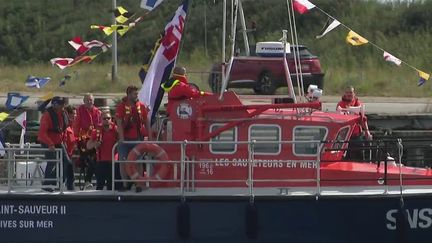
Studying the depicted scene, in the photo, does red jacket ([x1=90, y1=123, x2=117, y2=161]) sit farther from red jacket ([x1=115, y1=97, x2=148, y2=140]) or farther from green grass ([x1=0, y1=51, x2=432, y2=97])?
green grass ([x1=0, y1=51, x2=432, y2=97])

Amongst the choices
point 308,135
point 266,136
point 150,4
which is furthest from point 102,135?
point 308,135

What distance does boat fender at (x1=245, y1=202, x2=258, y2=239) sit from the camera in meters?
12.5

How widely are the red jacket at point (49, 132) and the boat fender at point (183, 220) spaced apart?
2030mm

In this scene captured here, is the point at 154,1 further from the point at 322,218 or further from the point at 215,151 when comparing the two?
the point at 322,218

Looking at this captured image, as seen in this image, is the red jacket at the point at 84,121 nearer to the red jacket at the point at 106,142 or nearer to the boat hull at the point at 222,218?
the red jacket at the point at 106,142

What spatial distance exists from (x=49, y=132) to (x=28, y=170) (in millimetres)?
1286

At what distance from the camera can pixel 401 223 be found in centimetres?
1251

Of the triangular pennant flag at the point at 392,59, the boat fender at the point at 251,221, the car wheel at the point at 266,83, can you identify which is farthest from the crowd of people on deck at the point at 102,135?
the car wheel at the point at 266,83

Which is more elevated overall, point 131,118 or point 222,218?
point 131,118

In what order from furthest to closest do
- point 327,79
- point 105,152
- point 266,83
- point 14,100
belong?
point 327,79
point 266,83
point 14,100
point 105,152

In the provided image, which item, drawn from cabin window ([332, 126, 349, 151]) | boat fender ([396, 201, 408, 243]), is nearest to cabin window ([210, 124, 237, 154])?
cabin window ([332, 126, 349, 151])

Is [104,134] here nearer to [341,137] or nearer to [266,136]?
[266,136]

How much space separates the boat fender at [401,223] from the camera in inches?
491

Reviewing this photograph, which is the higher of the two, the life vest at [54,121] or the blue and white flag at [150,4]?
the blue and white flag at [150,4]
